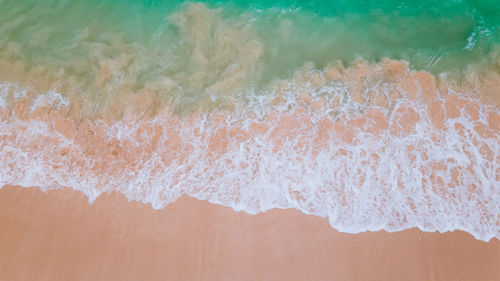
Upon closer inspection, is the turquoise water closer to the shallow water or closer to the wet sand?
the shallow water

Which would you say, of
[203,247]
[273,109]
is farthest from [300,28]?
[203,247]

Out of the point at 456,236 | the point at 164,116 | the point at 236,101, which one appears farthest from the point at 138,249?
the point at 456,236

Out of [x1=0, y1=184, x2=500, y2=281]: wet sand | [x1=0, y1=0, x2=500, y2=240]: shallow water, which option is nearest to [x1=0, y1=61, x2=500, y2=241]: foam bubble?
[x1=0, y1=0, x2=500, y2=240]: shallow water

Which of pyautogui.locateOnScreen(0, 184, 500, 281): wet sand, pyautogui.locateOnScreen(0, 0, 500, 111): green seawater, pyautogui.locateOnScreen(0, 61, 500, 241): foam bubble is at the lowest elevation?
pyautogui.locateOnScreen(0, 184, 500, 281): wet sand

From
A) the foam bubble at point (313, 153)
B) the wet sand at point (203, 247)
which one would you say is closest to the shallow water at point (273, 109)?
the foam bubble at point (313, 153)

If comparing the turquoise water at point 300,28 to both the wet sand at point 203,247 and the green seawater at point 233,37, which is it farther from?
the wet sand at point 203,247
